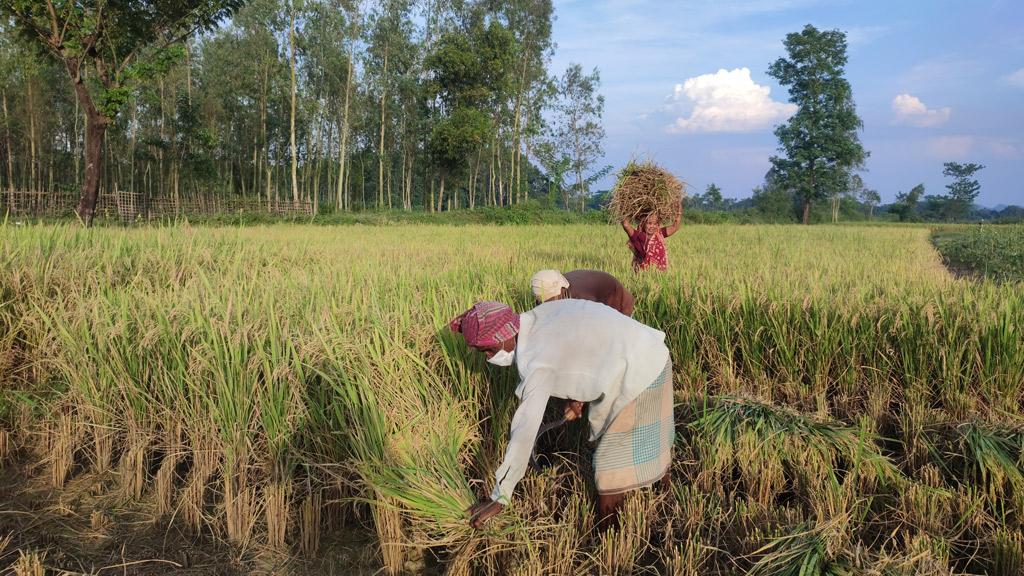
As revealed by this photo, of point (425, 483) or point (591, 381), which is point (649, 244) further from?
point (425, 483)

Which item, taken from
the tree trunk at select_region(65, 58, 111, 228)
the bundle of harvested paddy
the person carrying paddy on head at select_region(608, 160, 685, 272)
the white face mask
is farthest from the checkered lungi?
the tree trunk at select_region(65, 58, 111, 228)

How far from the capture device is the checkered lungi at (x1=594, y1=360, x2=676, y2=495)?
207 centimetres

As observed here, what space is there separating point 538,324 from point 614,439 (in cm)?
53

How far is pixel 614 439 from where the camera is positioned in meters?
2.08

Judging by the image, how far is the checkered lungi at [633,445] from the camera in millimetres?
2072

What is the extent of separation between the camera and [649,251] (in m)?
4.73

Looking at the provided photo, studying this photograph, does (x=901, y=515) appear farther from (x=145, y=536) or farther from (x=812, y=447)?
(x=145, y=536)

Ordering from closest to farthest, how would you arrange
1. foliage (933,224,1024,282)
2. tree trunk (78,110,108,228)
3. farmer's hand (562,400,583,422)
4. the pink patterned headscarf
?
the pink patterned headscarf < farmer's hand (562,400,583,422) < foliage (933,224,1024,282) < tree trunk (78,110,108,228)

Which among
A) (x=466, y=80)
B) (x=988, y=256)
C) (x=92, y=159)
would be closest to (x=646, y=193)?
(x=988, y=256)

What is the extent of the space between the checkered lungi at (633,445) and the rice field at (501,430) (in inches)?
7.9

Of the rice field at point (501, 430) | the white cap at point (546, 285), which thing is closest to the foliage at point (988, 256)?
the rice field at point (501, 430)

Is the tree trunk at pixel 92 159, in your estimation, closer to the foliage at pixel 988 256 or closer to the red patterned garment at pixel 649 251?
the red patterned garment at pixel 649 251

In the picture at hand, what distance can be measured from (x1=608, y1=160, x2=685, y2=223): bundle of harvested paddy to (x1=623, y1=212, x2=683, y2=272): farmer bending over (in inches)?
5.5

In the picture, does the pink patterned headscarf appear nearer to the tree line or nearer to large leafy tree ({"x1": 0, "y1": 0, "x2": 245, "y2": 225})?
large leafy tree ({"x1": 0, "y1": 0, "x2": 245, "y2": 225})
